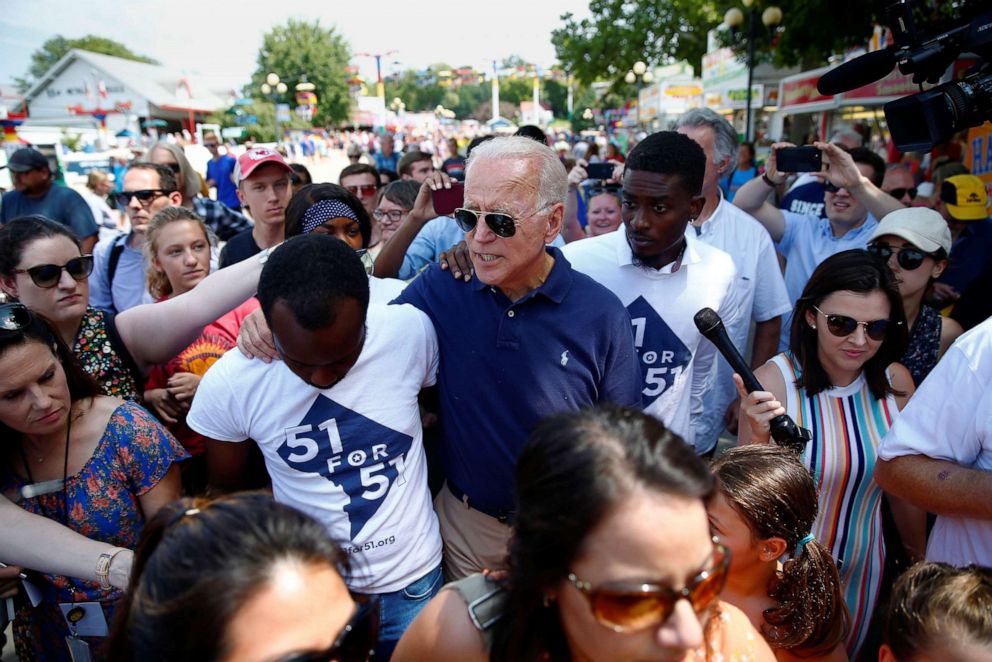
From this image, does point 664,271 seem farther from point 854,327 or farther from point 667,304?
point 854,327

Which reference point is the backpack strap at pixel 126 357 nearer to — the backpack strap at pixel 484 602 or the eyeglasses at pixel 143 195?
the backpack strap at pixel 484 602

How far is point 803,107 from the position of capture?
1177 cm

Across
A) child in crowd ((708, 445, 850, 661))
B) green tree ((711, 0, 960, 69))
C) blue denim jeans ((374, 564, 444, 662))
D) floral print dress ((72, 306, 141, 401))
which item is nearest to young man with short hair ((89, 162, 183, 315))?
floral print dress ((72, 306, 141, 401))

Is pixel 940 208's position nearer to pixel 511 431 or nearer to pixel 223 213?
pixel 511 431

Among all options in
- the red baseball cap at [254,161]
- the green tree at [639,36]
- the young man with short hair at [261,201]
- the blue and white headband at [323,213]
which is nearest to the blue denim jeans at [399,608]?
the blue and white headband at [323,213]

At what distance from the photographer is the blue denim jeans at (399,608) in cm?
192

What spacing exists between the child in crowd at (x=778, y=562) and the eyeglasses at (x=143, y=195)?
3997 mm

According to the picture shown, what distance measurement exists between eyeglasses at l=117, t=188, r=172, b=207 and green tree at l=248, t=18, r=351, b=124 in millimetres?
55336

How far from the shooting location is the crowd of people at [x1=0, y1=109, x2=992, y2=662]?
1.08 metres

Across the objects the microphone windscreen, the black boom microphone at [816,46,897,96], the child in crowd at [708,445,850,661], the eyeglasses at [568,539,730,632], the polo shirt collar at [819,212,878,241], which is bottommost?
the child in crowd at [708,445,850,661]

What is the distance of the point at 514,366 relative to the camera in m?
1.99

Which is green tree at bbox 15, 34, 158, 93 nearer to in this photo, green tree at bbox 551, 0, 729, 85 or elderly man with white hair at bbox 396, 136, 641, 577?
green tree at bbox 551, 0, 729, 85

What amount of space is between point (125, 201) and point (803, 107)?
1146 centimetres

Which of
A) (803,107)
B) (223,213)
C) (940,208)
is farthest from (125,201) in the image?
(803,107)
